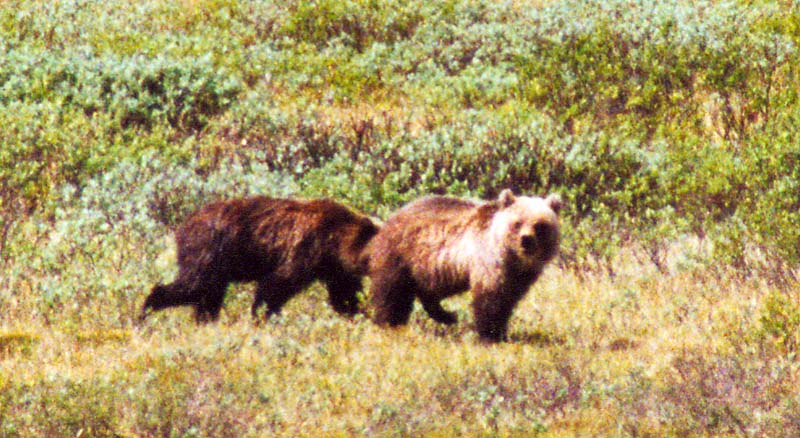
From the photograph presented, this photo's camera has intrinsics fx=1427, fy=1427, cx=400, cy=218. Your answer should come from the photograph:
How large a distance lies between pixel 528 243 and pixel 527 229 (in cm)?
8

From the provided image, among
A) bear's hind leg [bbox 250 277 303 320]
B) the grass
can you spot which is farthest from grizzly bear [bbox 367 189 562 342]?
bear's hind leg [bbox 250 277 303 320]

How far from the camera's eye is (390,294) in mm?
8953

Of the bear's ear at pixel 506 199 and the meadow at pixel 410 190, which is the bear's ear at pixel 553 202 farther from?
the meadow at pixel 410 190

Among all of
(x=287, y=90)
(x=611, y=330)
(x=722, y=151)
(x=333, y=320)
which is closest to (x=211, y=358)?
(x=333, y=320)

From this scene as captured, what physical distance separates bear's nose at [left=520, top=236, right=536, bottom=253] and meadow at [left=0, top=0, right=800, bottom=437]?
60 cm

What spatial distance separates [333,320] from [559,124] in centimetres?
578

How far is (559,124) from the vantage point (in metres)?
14.1

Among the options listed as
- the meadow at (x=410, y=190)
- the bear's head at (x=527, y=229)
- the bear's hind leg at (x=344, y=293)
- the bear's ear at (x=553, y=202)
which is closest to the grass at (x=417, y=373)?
the meadow at (x=410, y=190)

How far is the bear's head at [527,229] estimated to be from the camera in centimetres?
838

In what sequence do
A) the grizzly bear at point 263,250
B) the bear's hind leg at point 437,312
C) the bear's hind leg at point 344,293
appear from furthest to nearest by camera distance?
the bear's hind leg at point 344,293
the bear's hind leg at point 437,312
the grizzly bear at point 263,250

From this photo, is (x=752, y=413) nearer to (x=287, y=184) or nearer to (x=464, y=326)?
(x=464, y=326)

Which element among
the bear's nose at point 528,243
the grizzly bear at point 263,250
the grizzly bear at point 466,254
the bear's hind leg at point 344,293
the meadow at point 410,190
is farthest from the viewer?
the bear's hind leg at point 344,293

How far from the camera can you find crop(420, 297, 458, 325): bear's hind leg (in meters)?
9.27

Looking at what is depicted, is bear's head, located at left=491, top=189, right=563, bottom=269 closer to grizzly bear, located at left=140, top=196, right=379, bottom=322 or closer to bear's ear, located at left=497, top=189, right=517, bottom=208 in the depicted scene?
bear's ear, located at left=497, top=189, right=517, bottom=208
